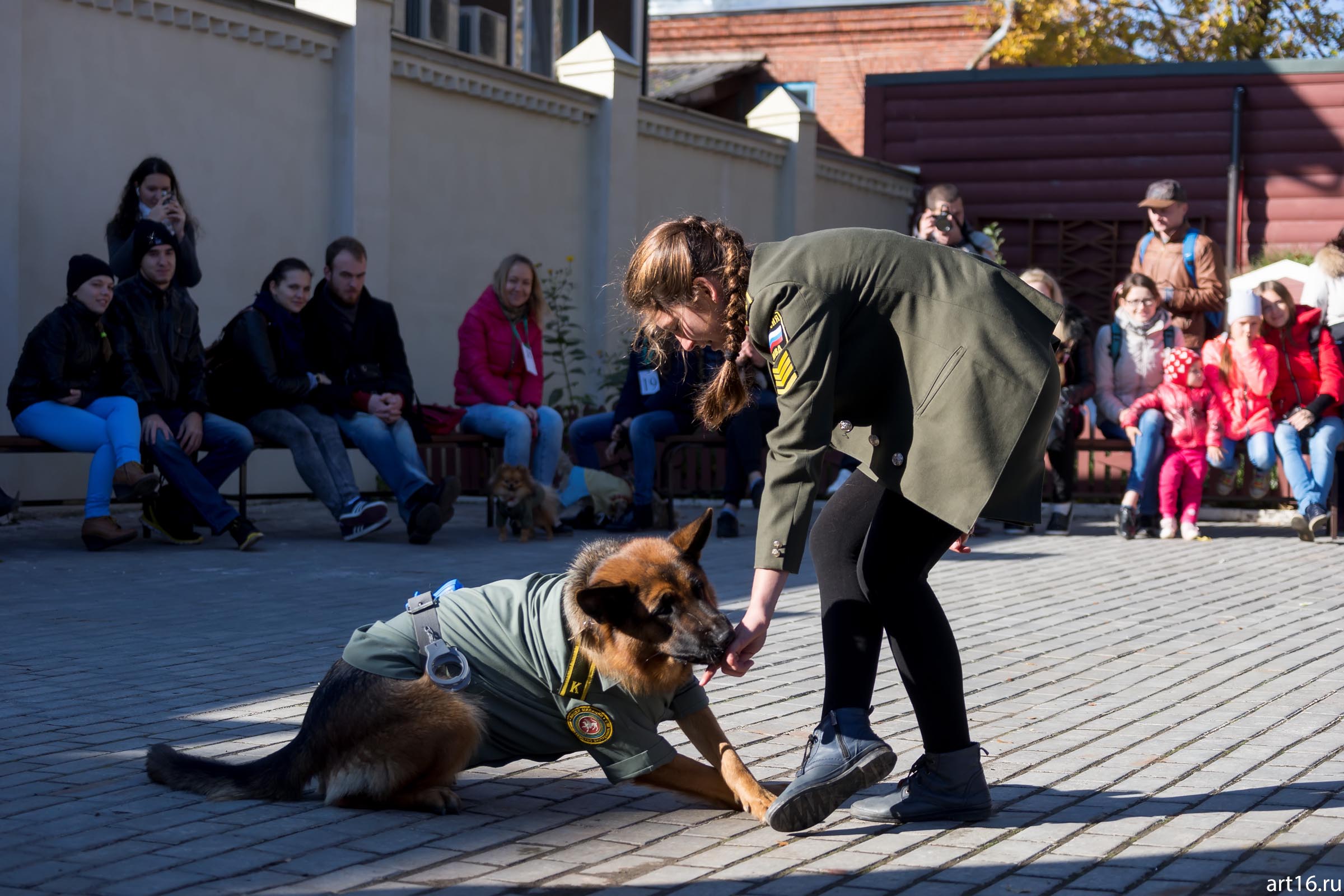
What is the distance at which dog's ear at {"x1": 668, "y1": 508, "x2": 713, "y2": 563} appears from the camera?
392 cm

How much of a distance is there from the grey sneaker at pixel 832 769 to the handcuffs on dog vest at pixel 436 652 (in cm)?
93

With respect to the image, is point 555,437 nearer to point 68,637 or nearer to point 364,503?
point 364,503

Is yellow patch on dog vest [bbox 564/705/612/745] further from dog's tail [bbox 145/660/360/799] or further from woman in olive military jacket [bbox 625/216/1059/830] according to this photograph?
dog's tail [bbox 145/660/360/799]

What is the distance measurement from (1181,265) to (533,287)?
5884 mm

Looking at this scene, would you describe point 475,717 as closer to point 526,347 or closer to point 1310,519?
point 526,347

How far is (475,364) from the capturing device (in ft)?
37.0

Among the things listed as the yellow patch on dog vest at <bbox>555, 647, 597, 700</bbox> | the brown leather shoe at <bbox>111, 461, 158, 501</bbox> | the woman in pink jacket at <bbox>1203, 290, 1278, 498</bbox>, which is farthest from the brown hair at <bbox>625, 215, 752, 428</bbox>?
the woman in pink jacket at <bbox>1203, 290, 1278, 498</bbox>

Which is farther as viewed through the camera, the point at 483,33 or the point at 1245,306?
the point at 483,33

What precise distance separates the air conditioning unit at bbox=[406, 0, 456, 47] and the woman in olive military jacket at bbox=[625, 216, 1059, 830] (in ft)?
49.5

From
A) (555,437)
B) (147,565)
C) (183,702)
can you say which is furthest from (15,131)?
(183,702)

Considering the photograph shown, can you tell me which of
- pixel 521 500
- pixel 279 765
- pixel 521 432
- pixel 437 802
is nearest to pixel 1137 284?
pixel 521 432

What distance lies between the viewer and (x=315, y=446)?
10.1 metres

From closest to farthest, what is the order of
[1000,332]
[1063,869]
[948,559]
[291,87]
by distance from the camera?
[1063,869], [1000,332], [948,559], [291,87]

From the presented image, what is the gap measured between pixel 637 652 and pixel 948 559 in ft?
21.7
